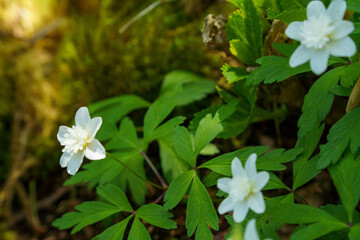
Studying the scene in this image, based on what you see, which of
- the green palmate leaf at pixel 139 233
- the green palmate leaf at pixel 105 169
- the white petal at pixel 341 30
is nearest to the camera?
the white petal at pixel 341 30

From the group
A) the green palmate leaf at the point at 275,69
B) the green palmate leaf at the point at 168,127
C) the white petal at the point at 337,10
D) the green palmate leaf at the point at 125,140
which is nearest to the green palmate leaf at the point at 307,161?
the green palmate leaf at the point at 275,69

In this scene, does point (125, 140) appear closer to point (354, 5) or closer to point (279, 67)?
point (279, 67)

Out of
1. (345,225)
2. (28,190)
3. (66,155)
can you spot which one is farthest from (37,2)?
(345,225)

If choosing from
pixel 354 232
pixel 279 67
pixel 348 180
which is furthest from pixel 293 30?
pixel 354 232

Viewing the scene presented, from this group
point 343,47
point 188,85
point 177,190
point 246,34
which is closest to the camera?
point 343,47

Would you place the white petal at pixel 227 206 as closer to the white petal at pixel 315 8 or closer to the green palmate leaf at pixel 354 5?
the white petal at pixel 315 8

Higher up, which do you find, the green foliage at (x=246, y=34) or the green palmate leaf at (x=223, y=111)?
the green foliage at (x=246, y=34)

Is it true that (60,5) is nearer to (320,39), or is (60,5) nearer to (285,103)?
(285,103)
